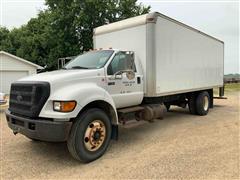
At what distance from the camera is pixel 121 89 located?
233 inches

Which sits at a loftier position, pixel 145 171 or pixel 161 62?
pixel 161 62

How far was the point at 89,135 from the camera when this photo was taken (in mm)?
4832

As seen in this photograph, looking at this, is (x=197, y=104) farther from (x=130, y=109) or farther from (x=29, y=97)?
(x=29, y=97)

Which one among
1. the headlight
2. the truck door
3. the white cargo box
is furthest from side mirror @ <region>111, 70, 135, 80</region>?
the headlight

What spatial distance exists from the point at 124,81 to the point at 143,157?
6.22 feet

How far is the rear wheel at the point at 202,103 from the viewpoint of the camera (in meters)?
9.57

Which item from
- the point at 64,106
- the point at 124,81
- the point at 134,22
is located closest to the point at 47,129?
the point at 64,106

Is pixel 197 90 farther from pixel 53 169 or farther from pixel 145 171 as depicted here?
pixel 53 169

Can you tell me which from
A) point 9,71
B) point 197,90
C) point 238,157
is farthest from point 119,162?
point 9,71

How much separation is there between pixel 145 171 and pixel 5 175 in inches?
96.5

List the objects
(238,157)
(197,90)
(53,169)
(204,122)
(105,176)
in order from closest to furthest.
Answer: (105,176), (53,169), (238,157), (204,122), (197,90)

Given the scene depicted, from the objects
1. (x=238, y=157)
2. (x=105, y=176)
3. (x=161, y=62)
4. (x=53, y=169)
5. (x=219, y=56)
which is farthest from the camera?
(x=219, y=56)

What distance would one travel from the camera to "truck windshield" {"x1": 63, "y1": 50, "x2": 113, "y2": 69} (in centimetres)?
570

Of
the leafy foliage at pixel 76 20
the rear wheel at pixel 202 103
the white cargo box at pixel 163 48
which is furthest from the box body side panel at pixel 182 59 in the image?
the leafy foliage at pixel 76 20
